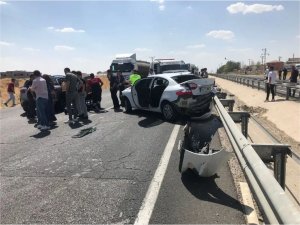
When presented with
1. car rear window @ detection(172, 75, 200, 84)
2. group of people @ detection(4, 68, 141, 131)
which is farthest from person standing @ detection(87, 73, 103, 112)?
car rear window @ detection(172, 75, 200, 84)

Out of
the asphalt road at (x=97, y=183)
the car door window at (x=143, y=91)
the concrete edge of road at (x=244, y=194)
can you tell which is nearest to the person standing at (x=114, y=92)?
the car door window at (x=143, y=91)

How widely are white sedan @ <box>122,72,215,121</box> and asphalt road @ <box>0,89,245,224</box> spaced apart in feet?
5.86

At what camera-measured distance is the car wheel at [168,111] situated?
39.9ft

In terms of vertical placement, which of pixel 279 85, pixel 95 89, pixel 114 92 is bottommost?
pixel 279 85

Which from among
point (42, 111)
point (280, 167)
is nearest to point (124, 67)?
point (42, 111)

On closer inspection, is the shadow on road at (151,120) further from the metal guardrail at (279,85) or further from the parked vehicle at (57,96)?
the metal guardrail at (279,85)

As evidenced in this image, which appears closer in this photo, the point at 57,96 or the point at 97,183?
the point at 97,183

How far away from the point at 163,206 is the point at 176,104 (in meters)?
7.13

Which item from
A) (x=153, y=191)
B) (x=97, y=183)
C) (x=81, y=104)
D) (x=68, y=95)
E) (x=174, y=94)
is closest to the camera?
(x=153, y=191)

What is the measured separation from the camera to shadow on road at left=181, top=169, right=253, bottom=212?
5.00 m

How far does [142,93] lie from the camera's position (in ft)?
44.5

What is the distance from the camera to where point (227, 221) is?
4.40m

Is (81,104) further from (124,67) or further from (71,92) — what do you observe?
(124,67)

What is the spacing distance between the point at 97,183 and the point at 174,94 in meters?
6.39
